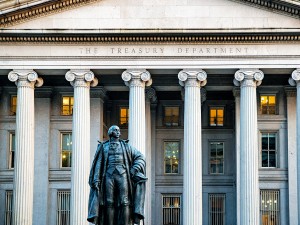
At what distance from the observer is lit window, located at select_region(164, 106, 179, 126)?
6500 centimetres

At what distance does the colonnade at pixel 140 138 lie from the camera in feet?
178

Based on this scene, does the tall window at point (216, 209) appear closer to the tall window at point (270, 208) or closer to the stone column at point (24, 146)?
the tall window at point (270, 208)

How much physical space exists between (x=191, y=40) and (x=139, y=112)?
18.6 feet

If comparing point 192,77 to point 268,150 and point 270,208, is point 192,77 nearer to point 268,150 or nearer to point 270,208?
point 268,150

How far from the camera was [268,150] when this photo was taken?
61.3 metres

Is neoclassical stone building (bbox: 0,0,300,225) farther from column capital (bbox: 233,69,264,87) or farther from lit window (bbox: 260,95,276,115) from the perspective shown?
lit window (bbox: 260,95,276,115)

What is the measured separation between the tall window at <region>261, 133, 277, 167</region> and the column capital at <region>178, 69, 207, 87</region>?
8.63 m

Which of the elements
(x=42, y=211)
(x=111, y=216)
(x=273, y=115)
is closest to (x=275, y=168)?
(x=273, y=115)

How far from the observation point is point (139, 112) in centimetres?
5506

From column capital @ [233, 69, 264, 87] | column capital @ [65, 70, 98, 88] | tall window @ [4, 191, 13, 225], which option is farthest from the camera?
tall window @ [4, 191, 13, 225]

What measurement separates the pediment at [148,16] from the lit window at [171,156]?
1180 centimetres

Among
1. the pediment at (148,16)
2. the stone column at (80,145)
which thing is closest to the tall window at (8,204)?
the stone column at (80,145)

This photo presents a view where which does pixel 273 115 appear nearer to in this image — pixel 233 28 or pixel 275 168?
pixel 275 168

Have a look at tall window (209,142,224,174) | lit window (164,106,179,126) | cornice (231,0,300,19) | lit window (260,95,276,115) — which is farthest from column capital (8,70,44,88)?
lit window (260,95,276,115)
